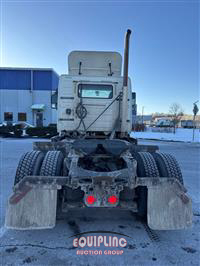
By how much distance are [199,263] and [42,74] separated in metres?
25.4

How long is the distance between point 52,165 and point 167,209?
1526mm

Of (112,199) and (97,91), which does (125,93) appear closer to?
(97,91)

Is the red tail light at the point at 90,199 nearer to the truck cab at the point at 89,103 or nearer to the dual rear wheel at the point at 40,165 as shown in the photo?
the dual rear wheel at the point at 40,165

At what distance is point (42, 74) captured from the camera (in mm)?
23156

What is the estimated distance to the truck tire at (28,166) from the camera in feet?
7.23

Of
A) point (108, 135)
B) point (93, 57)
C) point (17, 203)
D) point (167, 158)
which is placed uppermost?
point (93, 57)

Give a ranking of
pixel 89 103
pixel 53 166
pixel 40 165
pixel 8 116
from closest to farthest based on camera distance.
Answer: pixel 53 166 < pixel 40 165 < pixel 89 103 < pixel 8 116

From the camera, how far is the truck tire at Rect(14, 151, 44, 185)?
221 cm

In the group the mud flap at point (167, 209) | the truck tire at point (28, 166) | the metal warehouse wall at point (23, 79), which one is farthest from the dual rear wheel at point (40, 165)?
the metal warehouse wall at point (23, 79)

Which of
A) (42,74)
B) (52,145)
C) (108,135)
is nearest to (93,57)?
(108,135)

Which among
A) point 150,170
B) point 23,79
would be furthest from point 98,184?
point 23,79

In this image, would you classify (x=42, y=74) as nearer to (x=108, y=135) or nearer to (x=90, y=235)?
(x=108, y=135)

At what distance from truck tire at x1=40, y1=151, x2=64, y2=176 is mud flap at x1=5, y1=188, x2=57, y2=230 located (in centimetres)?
35

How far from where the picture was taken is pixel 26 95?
75.3 feet
